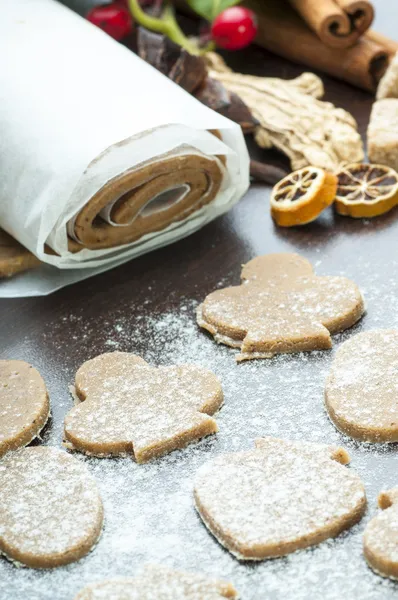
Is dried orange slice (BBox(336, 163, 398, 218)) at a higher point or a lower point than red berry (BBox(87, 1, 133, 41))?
higher

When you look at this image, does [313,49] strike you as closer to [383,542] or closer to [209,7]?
[209,7]

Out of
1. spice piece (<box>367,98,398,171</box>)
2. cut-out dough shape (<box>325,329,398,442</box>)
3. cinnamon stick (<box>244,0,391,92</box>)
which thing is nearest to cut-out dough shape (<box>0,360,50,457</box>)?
cut-out dough shape (<box>325,329,398,442</box>)

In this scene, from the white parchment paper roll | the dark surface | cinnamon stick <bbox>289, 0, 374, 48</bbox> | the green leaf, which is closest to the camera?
the dark surface

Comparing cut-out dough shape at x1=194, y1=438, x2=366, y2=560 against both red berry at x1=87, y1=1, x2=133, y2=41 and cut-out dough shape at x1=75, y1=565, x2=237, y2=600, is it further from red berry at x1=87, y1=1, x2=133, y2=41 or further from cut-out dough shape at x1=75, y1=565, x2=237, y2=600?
red berry at x1=87, y1=1, x2=133, y2=41

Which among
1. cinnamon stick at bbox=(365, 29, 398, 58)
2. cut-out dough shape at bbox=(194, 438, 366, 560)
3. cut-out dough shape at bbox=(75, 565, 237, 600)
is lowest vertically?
cut-out dough shape at bbox=(75, 565, 237, 600)

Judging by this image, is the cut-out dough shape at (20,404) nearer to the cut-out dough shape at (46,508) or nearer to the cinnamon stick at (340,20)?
the cut-out dough shape at (46,508)

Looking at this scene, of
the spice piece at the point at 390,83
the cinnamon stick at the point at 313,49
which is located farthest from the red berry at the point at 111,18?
the spice piece at the point at 390,83

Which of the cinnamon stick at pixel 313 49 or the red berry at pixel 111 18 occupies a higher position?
the cinnamon stick at pixel 313 49
